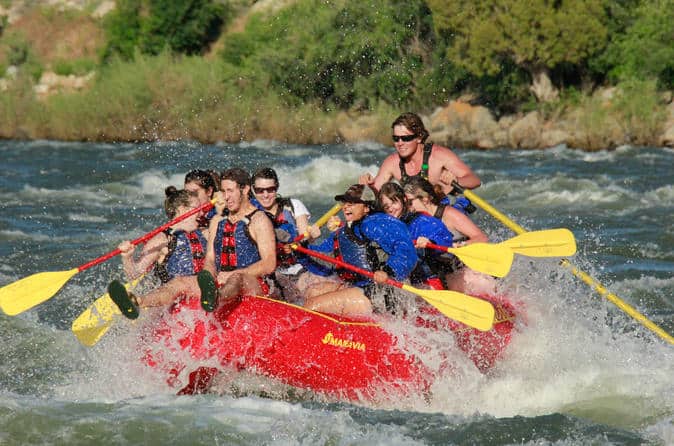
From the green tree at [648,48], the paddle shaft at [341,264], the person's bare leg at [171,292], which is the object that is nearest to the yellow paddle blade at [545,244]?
the paddle shaft at [341,264]

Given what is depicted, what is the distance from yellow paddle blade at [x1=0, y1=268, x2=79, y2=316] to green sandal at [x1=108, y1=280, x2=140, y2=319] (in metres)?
0.82

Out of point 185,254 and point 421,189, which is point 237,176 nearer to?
point 185,254

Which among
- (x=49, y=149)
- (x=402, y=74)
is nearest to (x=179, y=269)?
(x=49, y=149)

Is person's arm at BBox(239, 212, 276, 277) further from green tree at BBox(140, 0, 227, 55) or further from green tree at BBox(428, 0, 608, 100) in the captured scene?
green tree at BBox(140, 0, 227, 55)

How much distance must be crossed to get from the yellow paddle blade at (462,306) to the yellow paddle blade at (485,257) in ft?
0.77

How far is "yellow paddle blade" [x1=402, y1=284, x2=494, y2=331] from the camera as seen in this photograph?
19.5 feet

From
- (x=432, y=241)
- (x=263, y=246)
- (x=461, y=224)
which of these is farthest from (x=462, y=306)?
(x=263, y=246)

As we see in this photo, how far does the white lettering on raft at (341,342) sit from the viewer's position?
602cm

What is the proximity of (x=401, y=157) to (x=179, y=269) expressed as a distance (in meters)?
1.72

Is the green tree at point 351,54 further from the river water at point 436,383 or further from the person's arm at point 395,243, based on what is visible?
the person's arm at point 395,243

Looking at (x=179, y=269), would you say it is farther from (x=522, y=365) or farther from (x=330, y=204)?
(x=330, y=204)

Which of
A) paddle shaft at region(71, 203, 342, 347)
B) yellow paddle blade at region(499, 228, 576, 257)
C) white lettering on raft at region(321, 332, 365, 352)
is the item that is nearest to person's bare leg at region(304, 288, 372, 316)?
white lettering on raft at region(321, 332, 365, 352)

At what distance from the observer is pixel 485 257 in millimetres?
6195

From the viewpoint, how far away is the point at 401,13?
26078 millimetres
